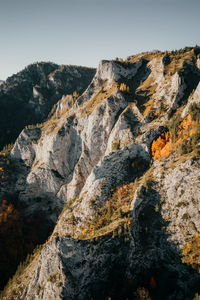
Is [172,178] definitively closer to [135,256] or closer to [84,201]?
[135,256]

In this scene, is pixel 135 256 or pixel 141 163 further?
pixel 141 163

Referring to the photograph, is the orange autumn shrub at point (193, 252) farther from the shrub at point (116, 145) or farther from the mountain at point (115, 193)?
the shrub at point (116, 145)

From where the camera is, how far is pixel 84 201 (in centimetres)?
6397

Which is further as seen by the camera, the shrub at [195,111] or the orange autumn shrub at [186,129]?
the orange autumn shrub at [186,129]

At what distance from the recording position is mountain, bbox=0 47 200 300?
38500mm

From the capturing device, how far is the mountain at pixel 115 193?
126 ft

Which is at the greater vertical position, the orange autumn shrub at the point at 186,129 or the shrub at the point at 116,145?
the shrub at the point at 116,145

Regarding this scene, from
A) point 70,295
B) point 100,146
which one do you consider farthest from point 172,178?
point 100,146

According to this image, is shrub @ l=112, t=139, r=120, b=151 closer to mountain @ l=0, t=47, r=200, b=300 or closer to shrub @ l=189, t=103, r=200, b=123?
mountain @ l=0, t=47, r=200, b=300

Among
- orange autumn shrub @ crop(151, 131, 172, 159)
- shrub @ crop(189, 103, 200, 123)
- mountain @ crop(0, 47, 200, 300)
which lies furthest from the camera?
orange autumn shrub @ crop(151, 131, 172, 159)

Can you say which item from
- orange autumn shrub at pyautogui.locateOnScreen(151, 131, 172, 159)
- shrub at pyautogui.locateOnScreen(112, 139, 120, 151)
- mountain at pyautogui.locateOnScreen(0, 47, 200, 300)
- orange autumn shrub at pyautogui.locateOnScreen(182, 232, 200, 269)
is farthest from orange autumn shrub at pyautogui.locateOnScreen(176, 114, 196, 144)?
orange autumn shrub at pyautogui.locateOnScreen(182, 232, 200, 269)

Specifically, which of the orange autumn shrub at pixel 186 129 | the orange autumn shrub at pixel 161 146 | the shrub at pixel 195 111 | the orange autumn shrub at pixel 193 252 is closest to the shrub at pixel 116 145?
the orange autumn shrub at pixel 161 146

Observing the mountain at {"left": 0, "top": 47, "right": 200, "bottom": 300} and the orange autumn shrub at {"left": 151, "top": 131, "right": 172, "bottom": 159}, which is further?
the orange autumn shrub at {"left": 151, "top": 131, "right": 172, "bottom": 159}

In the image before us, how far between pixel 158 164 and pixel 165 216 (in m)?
18.7
